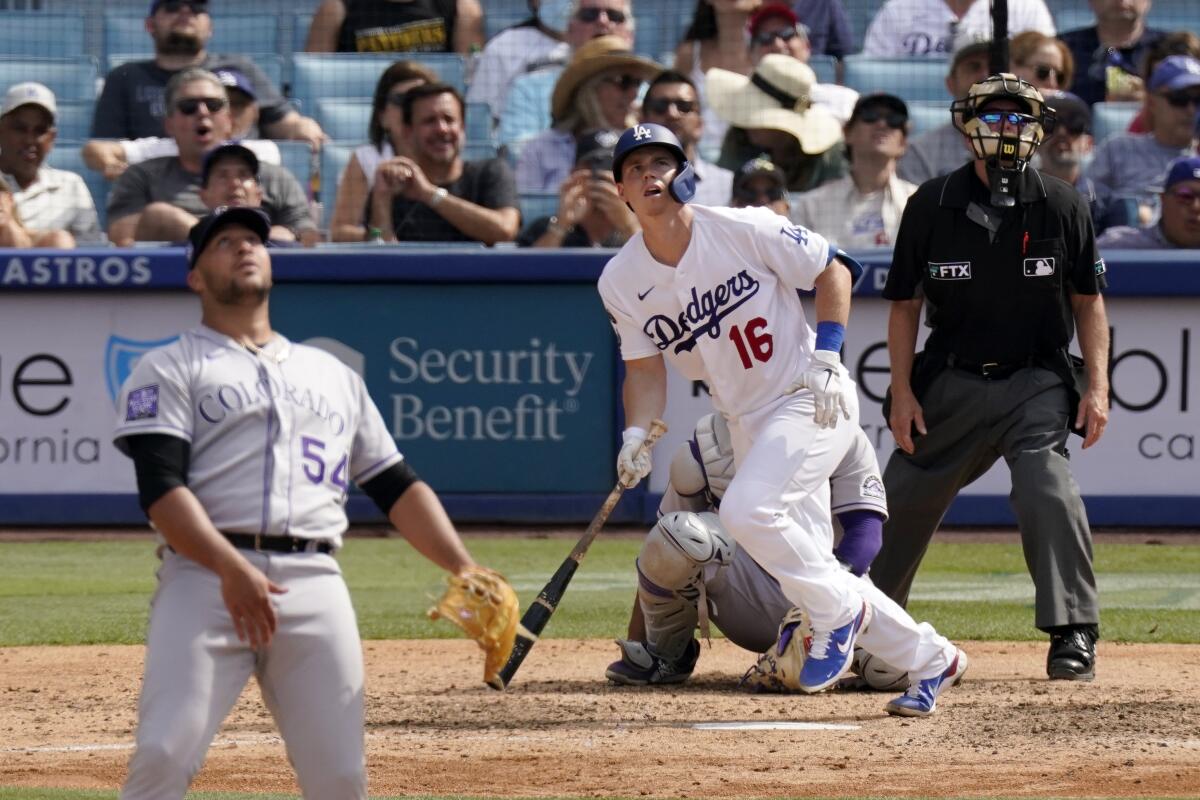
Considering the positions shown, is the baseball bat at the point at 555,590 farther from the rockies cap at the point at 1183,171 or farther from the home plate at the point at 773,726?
the rockies cap at the point at 1183,171

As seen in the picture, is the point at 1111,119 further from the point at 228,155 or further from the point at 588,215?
the point at 228,155

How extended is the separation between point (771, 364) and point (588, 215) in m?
4.88

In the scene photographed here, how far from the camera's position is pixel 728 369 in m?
5.82

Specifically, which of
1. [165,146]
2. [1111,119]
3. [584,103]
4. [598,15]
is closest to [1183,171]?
[1111,119]

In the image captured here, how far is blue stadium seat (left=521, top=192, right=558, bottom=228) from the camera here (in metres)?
11.1

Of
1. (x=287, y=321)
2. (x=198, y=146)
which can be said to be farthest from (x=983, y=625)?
(x=198, y=146)

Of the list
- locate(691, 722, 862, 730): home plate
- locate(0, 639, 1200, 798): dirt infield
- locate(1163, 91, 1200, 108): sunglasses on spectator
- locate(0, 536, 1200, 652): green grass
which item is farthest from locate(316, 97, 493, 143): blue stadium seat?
locate(691, 722, 862, 730): home plate

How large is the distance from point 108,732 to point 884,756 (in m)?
2.35

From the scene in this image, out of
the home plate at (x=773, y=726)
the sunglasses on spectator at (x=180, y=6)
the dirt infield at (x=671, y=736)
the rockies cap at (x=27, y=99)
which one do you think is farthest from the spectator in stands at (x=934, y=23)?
the home plate at (x=773, y=726)

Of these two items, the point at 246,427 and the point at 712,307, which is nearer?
the point at 246,427

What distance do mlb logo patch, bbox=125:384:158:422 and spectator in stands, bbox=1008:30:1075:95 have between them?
827 centimetres

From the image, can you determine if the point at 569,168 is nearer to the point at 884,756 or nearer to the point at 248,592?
the point at 884,756

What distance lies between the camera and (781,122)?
36.5ft

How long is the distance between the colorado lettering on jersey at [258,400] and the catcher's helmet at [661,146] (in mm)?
2092
